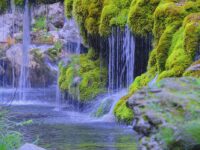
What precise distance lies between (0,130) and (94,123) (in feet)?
22.7

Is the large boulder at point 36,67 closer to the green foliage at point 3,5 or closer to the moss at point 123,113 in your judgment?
the green foliage at point 3,5

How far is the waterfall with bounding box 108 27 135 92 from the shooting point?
17.0m

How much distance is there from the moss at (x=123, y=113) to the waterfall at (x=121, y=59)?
264 centimetres

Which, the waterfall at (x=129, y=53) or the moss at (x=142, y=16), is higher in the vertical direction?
the moss at (x=142, y=16)

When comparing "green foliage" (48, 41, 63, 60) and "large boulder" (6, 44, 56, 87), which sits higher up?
"green foliage" (48, 41, 63, 60)

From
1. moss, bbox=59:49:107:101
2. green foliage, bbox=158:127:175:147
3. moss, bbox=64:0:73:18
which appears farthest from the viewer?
moss, bbox=64:0:73:18

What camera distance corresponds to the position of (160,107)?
618 centimetres

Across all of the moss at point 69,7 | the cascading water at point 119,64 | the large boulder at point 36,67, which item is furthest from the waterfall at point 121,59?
the large boulder at point 36,67

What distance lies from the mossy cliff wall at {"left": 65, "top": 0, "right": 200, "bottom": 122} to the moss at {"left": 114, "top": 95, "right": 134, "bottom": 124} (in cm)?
4

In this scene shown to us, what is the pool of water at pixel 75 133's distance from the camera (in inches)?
430

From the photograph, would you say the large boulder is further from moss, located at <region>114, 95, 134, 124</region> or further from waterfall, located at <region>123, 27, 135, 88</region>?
moss, located at <region>114, 95, 134, 124</region>

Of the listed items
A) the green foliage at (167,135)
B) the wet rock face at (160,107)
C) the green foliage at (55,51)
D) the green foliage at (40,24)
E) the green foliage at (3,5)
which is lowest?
the green foliage at (55,51)

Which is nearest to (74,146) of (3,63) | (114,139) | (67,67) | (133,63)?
(114,139)

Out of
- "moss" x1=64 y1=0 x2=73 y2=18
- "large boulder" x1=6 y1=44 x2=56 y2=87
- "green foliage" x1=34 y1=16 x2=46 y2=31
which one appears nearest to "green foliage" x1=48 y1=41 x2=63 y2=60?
"large boulder" x1=6 y1=44 x2=56 y2=87
